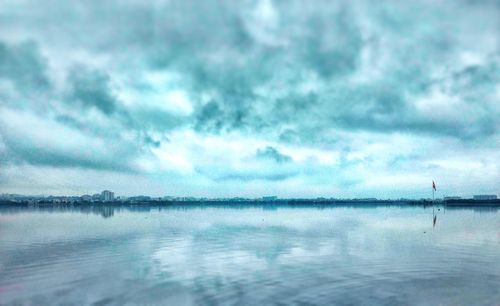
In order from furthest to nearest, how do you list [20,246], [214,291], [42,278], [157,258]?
[20,246], [157,258], [42,278], [214,291]

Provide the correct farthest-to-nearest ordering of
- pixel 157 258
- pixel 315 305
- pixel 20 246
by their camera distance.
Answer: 1. pixel 20 246
2. pixel 157 258
3. pixel 315 305

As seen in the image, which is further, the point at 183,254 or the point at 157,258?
the point at 183,254

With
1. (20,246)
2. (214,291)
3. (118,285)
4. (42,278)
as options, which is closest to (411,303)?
(214,291)

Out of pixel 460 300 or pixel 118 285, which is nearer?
pixel 460 300

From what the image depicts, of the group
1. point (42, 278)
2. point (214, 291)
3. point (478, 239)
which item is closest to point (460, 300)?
point (214, 291)

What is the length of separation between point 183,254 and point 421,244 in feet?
84.3

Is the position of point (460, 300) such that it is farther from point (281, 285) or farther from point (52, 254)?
point (52, 254)

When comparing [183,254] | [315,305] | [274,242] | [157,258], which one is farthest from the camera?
[274,242]

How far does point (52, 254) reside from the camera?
35781 millimetres

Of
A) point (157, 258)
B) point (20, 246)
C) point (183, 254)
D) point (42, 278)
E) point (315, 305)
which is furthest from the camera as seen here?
point (20, 246)

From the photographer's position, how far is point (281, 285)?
2278cm

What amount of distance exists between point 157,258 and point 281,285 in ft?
47.1

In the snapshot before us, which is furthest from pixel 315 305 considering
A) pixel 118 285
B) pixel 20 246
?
pixel 20 246

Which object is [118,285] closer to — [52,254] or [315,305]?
[315,305]
